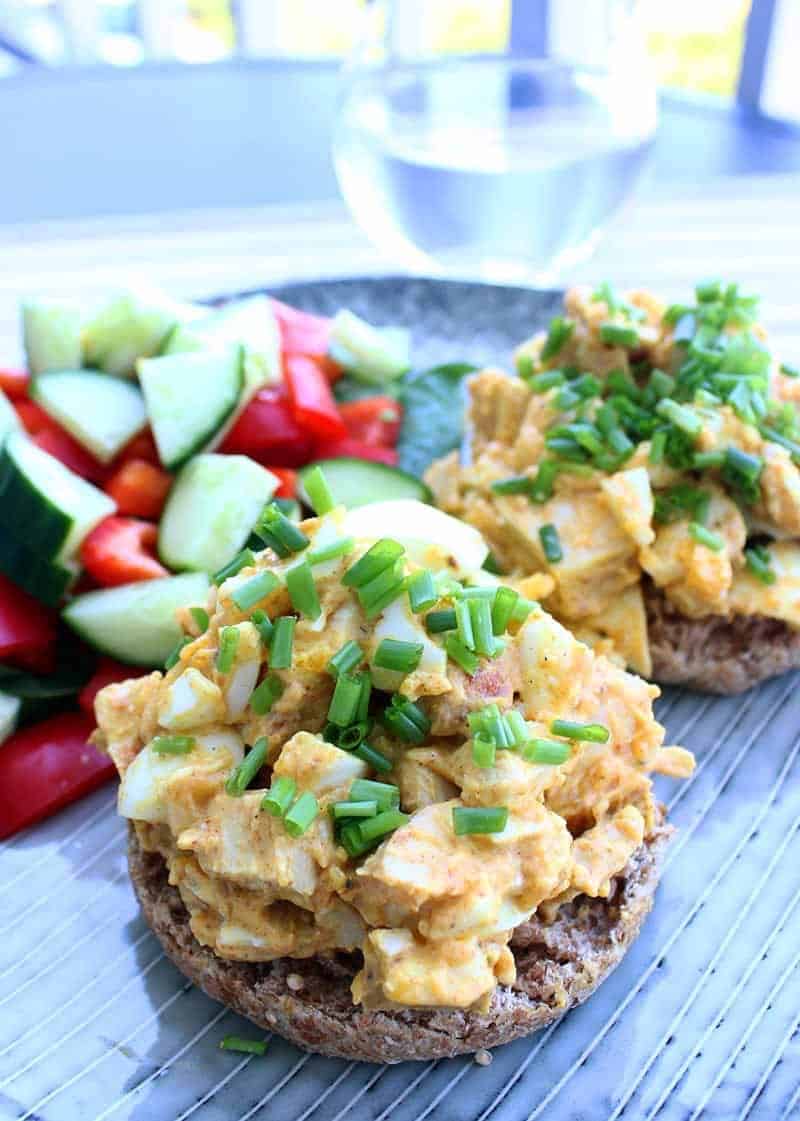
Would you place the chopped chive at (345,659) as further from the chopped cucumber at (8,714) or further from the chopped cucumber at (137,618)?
the chopped cucumber at (8,714)

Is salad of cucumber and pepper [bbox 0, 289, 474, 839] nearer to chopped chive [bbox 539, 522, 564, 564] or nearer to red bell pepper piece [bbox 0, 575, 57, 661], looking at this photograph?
red bell pepper piece [bbox 0, 575, 57, 661]

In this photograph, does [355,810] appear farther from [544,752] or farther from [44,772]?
[44,772]

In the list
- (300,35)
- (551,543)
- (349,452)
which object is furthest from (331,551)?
(300,35)

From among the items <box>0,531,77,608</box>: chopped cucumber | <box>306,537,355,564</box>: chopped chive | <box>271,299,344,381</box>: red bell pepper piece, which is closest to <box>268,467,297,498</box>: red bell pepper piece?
<box>271,299,344,381</box>: red bell pepper piece

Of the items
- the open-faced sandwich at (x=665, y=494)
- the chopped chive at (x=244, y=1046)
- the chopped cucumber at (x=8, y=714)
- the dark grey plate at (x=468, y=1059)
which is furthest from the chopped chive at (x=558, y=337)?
the chopped chive at (x=244, y=1046)

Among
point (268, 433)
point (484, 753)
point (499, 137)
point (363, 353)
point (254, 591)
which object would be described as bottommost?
point (268, 433)

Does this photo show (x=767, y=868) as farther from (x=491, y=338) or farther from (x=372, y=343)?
(x=491, y=338)
